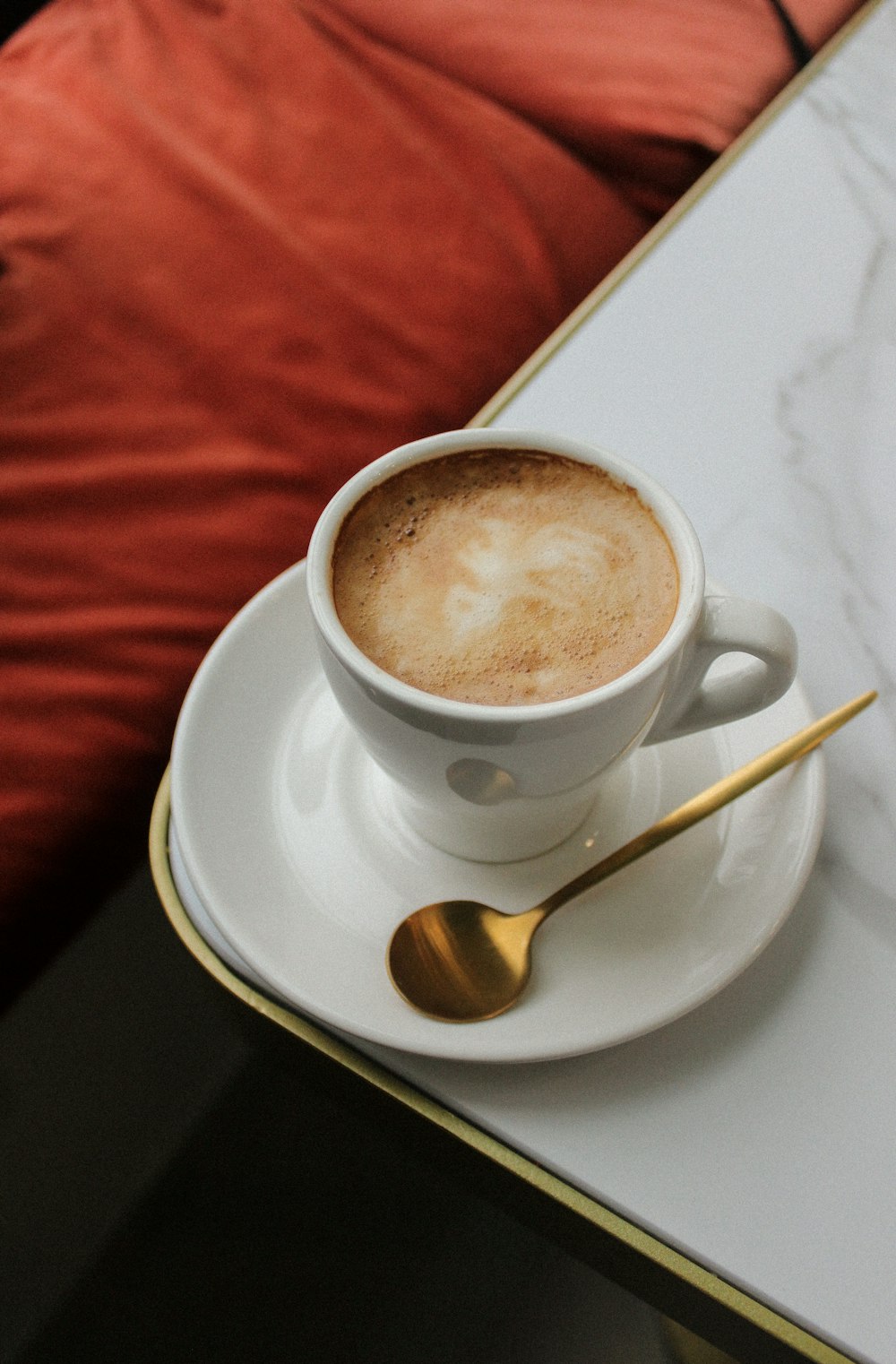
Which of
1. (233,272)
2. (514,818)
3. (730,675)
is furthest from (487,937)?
(233,272)

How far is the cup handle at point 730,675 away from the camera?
0.41 metres

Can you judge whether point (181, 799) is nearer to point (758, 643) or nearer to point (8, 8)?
point (758, 643)

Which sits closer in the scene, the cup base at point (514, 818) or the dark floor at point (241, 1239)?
the cup base at point (514, 818)

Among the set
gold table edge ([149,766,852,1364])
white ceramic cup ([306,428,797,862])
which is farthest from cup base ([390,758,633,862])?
gold table edge ([149,766,852,1364])

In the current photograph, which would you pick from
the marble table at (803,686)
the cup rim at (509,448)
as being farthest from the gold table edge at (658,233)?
Result: the cup rim at (509,448)

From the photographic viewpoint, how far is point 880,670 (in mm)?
559

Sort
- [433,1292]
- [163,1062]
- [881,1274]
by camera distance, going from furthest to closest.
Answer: [163,1062] < [433,1292] < [881,1274]

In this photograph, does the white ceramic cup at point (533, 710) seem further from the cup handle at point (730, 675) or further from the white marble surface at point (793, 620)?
the white marble surface at point (793, 620)

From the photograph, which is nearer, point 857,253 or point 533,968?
point 533,968

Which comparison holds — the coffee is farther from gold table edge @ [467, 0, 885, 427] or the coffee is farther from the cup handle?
gold table edge @ [467, 0, 885, 427]

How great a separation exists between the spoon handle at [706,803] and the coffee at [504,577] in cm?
9

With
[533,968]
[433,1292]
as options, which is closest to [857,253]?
[533,968]

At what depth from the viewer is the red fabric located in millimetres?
729

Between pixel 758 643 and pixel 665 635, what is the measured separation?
0.04 metres
